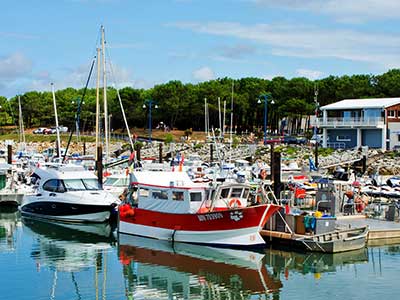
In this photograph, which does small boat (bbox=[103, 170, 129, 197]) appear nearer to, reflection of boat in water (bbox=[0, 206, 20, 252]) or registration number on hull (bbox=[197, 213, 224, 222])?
reflection of boat in water (bbox=[0, 206, 20, 252])

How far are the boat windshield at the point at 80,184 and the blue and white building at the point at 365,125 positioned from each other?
4206 centimetres

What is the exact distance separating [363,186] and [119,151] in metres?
49.0

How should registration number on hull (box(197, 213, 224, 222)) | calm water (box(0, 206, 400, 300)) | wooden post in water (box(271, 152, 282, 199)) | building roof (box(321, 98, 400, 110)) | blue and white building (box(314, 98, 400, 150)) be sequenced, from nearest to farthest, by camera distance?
calm water (box(0, 206, 400, 300)), registration number on hull (box(197, 213, 224, 222)), wooden post in water (box(271, 152, 282, 199)), blue and white building (box(314, 98, 400, 150)), building roof (box(321, 98, 400, 110))

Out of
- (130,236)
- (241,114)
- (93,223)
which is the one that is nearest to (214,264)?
(130,236)

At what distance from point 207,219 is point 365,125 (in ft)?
159

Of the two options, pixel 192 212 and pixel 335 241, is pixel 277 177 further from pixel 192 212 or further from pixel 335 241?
pixel 335 241

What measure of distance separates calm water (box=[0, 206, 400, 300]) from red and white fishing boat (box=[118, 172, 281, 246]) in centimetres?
61

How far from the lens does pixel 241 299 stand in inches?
954

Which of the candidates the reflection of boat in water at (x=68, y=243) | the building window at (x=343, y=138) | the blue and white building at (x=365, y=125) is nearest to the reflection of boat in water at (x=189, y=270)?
the reflection of boat in water at (x=68, y=243)

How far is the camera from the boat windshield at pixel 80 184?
129ft

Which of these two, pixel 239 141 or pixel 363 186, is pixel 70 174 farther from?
pixel 239 141

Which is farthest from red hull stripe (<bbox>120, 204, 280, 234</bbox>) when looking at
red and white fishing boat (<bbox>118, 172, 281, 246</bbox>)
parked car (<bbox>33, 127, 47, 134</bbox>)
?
parked car (<bbox>33, 127, 47, 134</bbox>)

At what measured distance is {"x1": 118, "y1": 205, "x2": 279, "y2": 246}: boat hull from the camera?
30031 millimetres

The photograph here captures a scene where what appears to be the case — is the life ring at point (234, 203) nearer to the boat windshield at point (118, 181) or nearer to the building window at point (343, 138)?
the boat windshield at point (118, 181)
